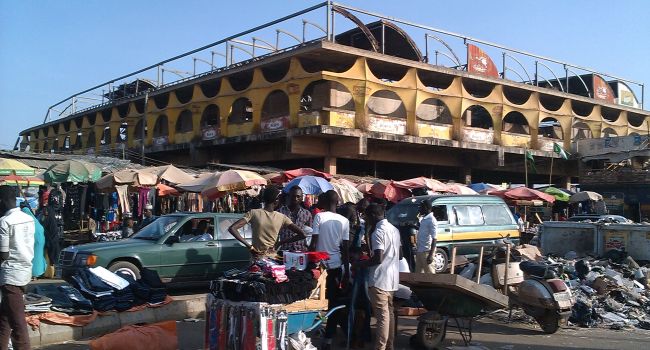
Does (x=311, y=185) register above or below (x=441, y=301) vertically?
above

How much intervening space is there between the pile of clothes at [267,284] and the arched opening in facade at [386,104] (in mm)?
25020

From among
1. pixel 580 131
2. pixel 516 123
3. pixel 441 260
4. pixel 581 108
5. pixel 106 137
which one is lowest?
pixel 441 260

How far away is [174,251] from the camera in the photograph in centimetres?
1005

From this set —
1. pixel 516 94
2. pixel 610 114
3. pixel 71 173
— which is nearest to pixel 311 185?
pixel 71 173

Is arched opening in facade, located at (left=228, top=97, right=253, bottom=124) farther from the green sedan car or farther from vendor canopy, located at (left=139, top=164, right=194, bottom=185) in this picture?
the green sedan car

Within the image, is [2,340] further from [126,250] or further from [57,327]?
[126,250]

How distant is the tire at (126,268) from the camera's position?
9.44 m

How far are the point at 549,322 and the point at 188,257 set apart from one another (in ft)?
19.8

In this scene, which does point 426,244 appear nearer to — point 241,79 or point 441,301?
point 441,301

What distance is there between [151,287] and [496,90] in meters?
30.1

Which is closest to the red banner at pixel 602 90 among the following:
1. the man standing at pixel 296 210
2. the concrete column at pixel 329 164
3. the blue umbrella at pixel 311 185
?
the concrete column at pixel 329 164

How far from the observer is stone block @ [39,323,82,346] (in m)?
6.81

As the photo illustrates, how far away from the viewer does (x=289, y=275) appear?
5.70m

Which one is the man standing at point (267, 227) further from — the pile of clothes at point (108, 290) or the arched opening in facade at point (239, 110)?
the arched opening in facade at point (239, 110)
